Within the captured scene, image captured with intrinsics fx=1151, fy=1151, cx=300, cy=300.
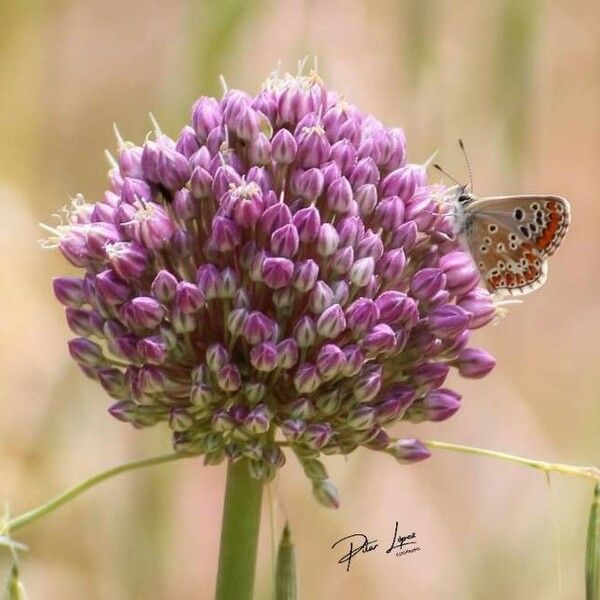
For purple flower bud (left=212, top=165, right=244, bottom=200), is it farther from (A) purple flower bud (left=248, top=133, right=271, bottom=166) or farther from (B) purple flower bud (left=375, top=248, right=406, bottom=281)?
(B) purple flower bud (left=375, top=248, right=406, bottom=281)

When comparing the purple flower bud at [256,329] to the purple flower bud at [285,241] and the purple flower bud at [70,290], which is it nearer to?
the purple flower bud at [285,241]

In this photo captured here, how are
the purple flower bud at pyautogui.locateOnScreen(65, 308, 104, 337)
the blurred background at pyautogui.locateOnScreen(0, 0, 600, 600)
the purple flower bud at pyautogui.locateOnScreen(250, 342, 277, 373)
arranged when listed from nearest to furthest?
the purple flower bud at pyautogui.locateOnScreen(250, 342, 277, 373) < the purple flower bud at pyautogui.locateOnScreen(65, 308, 104, 337) < the blurred background at pyautogui.locateOnScreen(0, 0, 600, 600)

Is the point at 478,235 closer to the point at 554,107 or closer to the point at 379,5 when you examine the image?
the point at 379,5

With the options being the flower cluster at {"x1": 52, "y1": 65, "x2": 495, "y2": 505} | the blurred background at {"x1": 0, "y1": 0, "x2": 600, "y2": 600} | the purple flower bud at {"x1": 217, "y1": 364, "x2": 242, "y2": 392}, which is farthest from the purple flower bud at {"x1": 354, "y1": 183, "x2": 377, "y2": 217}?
the blurred background at {"x1": 0, "y1": 0, "x2": 600, "y2": 600}

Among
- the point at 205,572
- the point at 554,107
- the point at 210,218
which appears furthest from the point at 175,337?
the point at 554,107

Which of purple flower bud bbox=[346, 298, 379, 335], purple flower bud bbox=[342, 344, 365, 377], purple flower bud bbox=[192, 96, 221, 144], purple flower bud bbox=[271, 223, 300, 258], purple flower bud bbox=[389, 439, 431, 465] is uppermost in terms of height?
purple flower bud bbox=[192, 96, 221, 144]

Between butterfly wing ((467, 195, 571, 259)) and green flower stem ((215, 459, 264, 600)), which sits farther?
butterfly wing ((467, 195, 571, 259))
